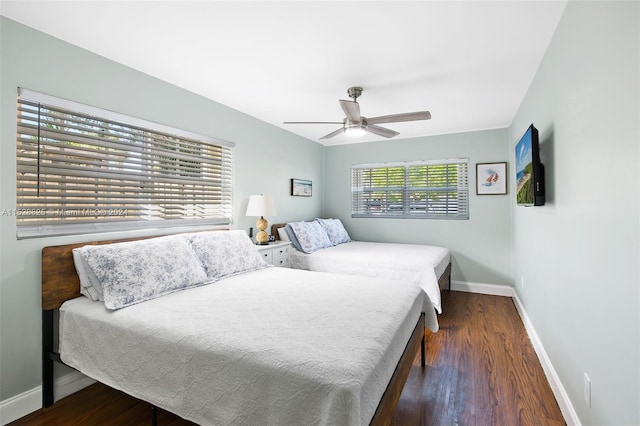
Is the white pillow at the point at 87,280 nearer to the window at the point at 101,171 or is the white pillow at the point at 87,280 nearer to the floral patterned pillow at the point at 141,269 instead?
the floral patterned pillow at the point at 141,269

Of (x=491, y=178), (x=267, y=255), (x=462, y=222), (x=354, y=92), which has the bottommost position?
(x=267, y=255)

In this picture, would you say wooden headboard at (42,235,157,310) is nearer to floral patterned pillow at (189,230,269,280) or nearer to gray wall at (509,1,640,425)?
floral patterned pillow at (189,230,269,280)

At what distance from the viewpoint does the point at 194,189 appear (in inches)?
122

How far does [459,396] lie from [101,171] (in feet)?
9.92

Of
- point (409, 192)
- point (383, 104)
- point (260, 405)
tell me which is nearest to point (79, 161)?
point (260, 405)

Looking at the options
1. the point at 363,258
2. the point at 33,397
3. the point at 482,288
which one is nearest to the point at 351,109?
the point at 363,258

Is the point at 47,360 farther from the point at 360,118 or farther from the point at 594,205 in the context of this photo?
the point at 594,205

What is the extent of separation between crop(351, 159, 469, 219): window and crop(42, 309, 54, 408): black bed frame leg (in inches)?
164

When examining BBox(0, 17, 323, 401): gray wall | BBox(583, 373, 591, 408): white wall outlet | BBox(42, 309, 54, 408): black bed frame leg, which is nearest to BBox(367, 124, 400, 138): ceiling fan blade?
BBox(0, 17, 323, 401): gray wall

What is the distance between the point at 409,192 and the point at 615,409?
391 cm

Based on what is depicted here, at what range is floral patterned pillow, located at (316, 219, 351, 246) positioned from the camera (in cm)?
466

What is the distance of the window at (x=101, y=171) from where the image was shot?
6.48ft

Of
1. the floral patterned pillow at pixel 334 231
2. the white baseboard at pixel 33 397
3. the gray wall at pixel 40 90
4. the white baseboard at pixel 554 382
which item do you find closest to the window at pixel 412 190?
the floral patterned pillow at pixel 334 231

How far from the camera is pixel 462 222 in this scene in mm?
4605
